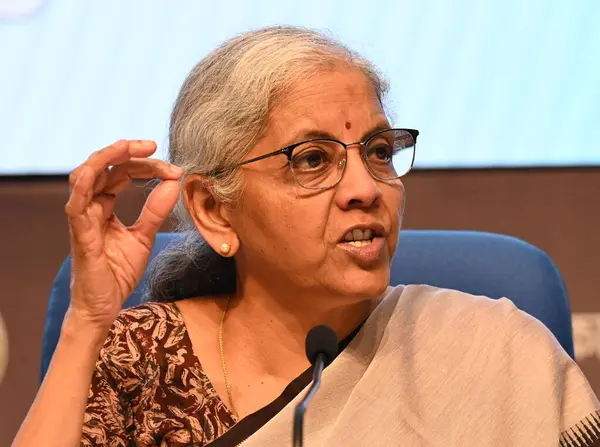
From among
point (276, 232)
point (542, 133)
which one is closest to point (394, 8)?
point (542, 133)

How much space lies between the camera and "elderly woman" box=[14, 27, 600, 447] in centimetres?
155

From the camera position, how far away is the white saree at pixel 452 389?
1.58m

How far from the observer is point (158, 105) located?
269 centimetres

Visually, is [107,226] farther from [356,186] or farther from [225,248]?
[356,186]

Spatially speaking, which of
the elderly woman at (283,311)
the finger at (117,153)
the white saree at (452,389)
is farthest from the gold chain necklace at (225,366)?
the finger at (117,153)

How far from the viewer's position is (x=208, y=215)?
1.79m

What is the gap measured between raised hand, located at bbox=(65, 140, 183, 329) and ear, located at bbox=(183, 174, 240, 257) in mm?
187

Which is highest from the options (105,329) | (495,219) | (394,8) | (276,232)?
(394,8)

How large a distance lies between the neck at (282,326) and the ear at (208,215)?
11cm

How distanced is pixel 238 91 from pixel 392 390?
23.8 inches

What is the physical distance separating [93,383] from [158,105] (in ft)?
3.92

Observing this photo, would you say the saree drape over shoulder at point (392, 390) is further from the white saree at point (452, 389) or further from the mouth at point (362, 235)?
the mouth at point (362, 235)

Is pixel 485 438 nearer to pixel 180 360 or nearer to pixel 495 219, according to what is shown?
pixel 180 360

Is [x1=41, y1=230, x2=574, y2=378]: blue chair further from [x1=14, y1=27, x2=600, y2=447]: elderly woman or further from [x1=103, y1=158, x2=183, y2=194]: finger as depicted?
[x1=103, y1=158, x2=183, y2=194]: finger
